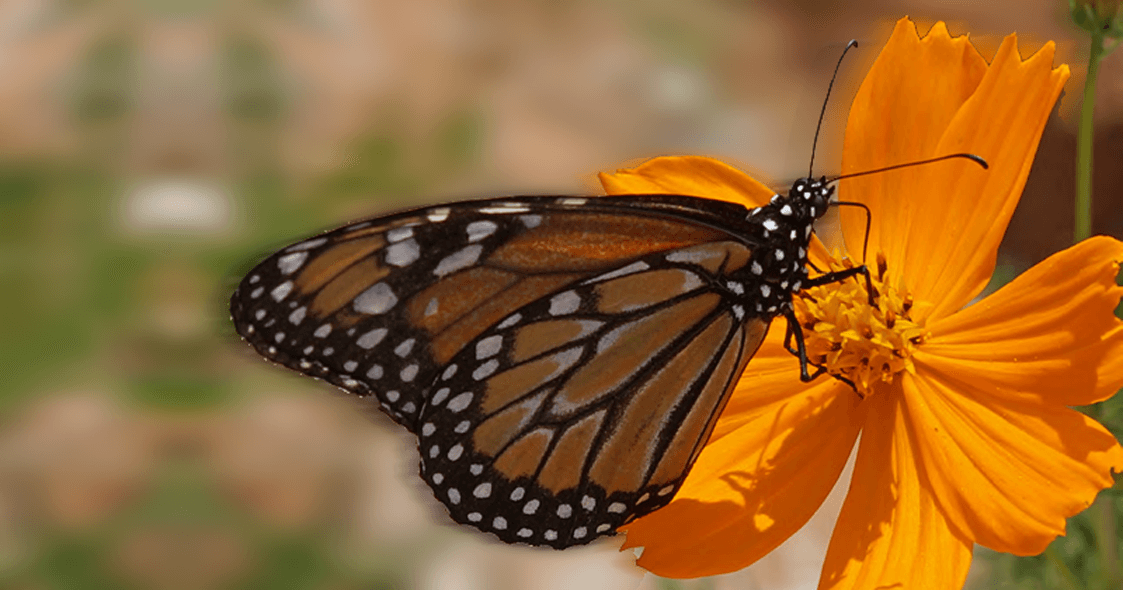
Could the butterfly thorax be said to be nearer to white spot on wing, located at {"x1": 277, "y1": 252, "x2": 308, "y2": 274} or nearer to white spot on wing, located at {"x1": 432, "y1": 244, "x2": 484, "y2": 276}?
white spot on wing, located at {"x1": 432, "y1": 244, "x2": 484, "y2": 276}

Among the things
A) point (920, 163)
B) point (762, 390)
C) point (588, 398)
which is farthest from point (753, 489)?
point (920, 163)

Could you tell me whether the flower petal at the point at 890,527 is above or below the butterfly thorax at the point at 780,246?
below

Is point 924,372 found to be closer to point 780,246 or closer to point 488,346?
point 780,246

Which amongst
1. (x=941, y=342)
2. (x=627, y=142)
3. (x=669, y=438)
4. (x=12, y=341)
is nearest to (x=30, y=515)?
(x=12, y=341)

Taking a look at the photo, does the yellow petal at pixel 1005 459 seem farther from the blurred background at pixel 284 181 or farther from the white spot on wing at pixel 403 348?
the blurred background at pixel 284 181

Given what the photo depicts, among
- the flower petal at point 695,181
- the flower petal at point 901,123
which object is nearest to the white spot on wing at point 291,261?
the flower petal at point 695,181

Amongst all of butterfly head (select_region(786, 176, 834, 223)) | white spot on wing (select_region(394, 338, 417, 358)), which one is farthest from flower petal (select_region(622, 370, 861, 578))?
white spot on wing (select_region(394, 338, 417, 358))
